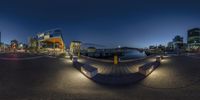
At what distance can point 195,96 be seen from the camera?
14.1 meters

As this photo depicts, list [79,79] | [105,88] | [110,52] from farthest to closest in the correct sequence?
[110,52] < [79,79] < [105,88]

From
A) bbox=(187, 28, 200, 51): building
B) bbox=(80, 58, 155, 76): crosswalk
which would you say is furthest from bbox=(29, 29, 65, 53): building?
bbox=(187, 28, 200, 51): building

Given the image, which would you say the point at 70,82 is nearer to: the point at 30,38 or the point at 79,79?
the point at 79,79

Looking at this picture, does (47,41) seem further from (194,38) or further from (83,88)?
(194,38)

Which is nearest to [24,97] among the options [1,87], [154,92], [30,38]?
[1,87]

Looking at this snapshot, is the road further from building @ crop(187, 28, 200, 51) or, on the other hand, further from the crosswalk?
building @ crop(187, 28, 200, 51)

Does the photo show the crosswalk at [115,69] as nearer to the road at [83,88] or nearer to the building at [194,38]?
the road at [83,88]

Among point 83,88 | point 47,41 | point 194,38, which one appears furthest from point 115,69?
point 194,38

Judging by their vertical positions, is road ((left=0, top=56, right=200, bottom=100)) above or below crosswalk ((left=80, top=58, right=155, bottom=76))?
below

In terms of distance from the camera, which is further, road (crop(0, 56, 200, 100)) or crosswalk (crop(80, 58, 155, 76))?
crosswalk (crop(80, 58, 155, 76))

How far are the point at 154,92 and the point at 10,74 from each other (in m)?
13.1

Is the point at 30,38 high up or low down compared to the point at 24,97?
up

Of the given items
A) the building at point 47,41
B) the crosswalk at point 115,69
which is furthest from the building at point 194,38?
the crosswalk at point 115,69

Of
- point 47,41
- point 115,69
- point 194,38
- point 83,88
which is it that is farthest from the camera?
point 194,38
